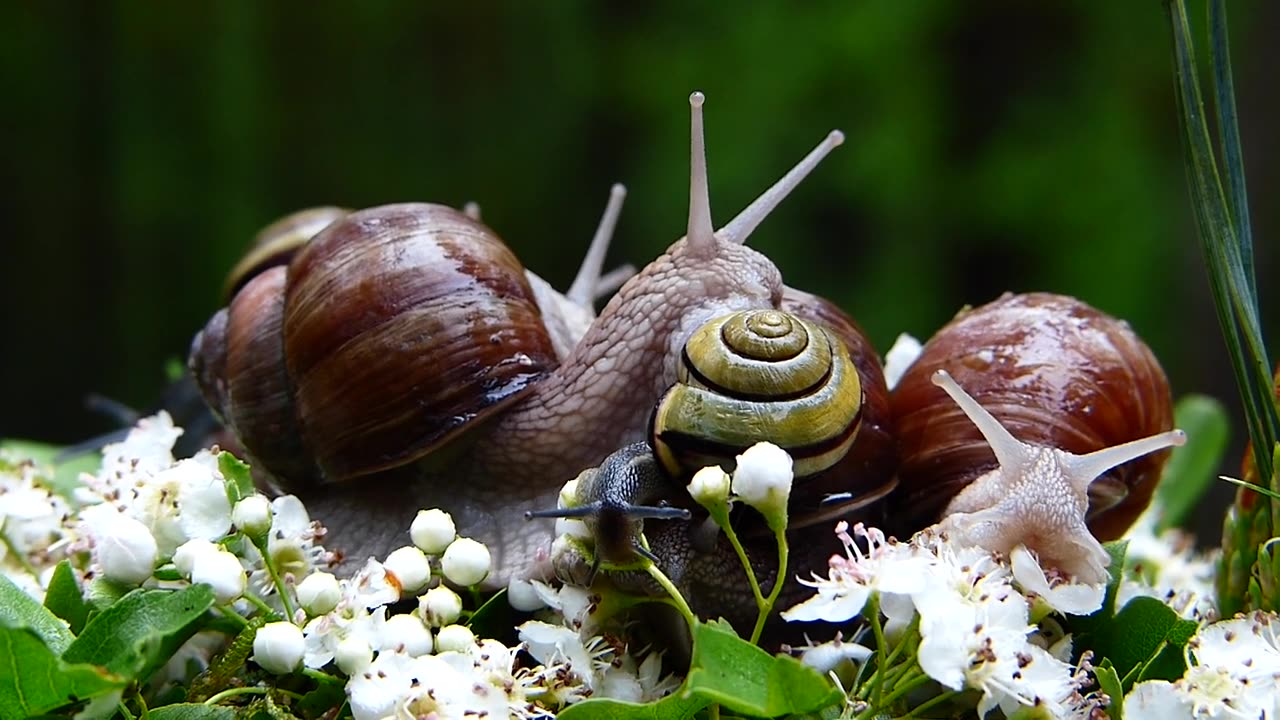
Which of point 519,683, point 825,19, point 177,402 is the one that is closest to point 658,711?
point 519,683

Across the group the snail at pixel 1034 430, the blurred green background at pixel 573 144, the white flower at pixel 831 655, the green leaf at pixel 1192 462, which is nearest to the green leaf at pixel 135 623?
the white flower at pixel 831 655

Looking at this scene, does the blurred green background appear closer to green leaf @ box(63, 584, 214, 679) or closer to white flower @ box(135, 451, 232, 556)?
white flower @ box(135, 451, 232, 556)

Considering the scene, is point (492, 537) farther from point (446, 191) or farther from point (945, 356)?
point (446, 191)

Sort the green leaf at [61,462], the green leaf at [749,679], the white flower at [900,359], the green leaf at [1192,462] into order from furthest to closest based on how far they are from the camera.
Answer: the green leaf at [1192,462] < the green leaf at [61,462] < the white flower at [900,359] < the green leaf at [749,679]

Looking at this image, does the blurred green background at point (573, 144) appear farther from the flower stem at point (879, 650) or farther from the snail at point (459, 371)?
the flower stem at point (879, 650)

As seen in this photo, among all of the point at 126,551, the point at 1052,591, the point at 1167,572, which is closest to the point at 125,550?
the point at 126,551

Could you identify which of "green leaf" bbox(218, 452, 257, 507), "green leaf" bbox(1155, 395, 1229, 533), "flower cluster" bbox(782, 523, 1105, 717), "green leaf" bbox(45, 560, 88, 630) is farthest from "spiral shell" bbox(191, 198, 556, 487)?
"green leaf" bbox(1155, 395, 1229, 533)
